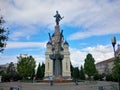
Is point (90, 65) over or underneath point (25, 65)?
over

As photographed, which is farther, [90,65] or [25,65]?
[90,65]

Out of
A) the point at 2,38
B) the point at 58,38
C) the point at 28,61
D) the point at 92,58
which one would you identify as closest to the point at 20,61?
the point at 28,61

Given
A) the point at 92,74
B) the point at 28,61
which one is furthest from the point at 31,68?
the point at 92,74

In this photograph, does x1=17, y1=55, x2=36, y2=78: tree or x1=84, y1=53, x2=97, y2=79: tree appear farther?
x1=84, y1=53, x2=97, y2=79: tree

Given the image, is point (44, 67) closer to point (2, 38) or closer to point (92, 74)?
point (92, 74)

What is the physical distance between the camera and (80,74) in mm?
118812

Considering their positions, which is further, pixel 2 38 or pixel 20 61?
pixel 20 61

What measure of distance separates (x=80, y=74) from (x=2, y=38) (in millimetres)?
100423

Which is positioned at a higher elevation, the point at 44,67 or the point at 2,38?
the point at 44,67

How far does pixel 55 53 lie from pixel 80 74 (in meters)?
64.9

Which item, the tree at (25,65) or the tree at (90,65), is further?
the tree at (90,65)

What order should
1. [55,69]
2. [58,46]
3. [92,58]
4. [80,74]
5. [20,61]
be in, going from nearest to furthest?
[55,69] < [58,46] < [20,61] < [92,58] < [80,74]

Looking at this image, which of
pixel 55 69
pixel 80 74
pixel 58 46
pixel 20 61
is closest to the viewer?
pixel 55 69

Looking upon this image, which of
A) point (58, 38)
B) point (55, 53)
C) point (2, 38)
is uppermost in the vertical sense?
point (58, 38)
